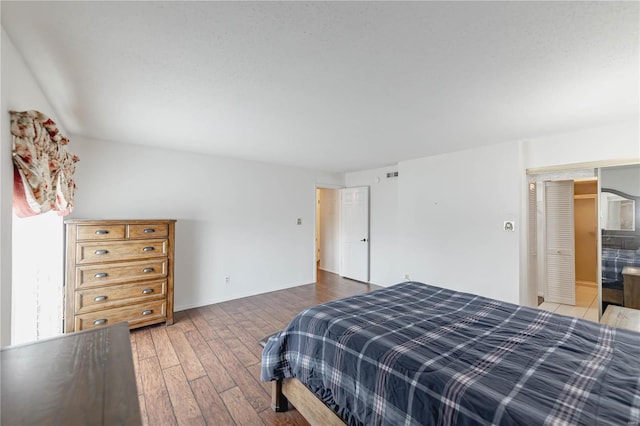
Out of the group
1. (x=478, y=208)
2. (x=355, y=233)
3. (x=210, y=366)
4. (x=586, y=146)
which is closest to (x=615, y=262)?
(x=586, y=146)

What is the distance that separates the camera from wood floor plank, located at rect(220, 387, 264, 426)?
178 centimetres

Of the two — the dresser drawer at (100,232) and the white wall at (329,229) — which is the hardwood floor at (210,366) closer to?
the dresser drawer at (100,232)

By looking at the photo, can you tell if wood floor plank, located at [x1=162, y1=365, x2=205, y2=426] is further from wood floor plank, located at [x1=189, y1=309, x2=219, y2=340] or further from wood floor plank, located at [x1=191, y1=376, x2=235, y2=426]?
wood floor plank, located at [x1=189, y1=309, x2=219, y2=340]

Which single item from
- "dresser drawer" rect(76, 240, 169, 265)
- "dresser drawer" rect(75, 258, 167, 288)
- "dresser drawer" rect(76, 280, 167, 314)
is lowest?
"dresser drawer" rect(76, 280, 167, 314)

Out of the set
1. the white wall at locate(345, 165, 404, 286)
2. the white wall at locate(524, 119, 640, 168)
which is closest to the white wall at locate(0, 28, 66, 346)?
the white wall at locate(345, 165, 404, 286)

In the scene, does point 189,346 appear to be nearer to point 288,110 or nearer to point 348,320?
point 348,320

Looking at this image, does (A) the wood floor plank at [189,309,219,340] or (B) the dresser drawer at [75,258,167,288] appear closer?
(B) the dresser drawer at [75,258,167,288]

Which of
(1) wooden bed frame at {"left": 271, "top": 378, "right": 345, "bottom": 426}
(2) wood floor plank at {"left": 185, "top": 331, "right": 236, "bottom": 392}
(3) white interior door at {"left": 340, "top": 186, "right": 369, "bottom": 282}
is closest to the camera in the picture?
(1) wooden bed frame at {"left": 271, "top": 378, "right": 345, "bottom": 426}

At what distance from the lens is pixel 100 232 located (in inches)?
111

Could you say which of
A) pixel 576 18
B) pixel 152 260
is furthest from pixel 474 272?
pixel 152 260

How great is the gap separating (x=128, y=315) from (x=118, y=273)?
1.65 feet

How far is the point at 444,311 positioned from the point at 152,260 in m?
3.22

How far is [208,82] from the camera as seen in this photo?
186 cm

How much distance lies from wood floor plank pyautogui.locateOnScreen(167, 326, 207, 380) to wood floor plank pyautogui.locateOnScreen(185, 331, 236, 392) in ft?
0.12
